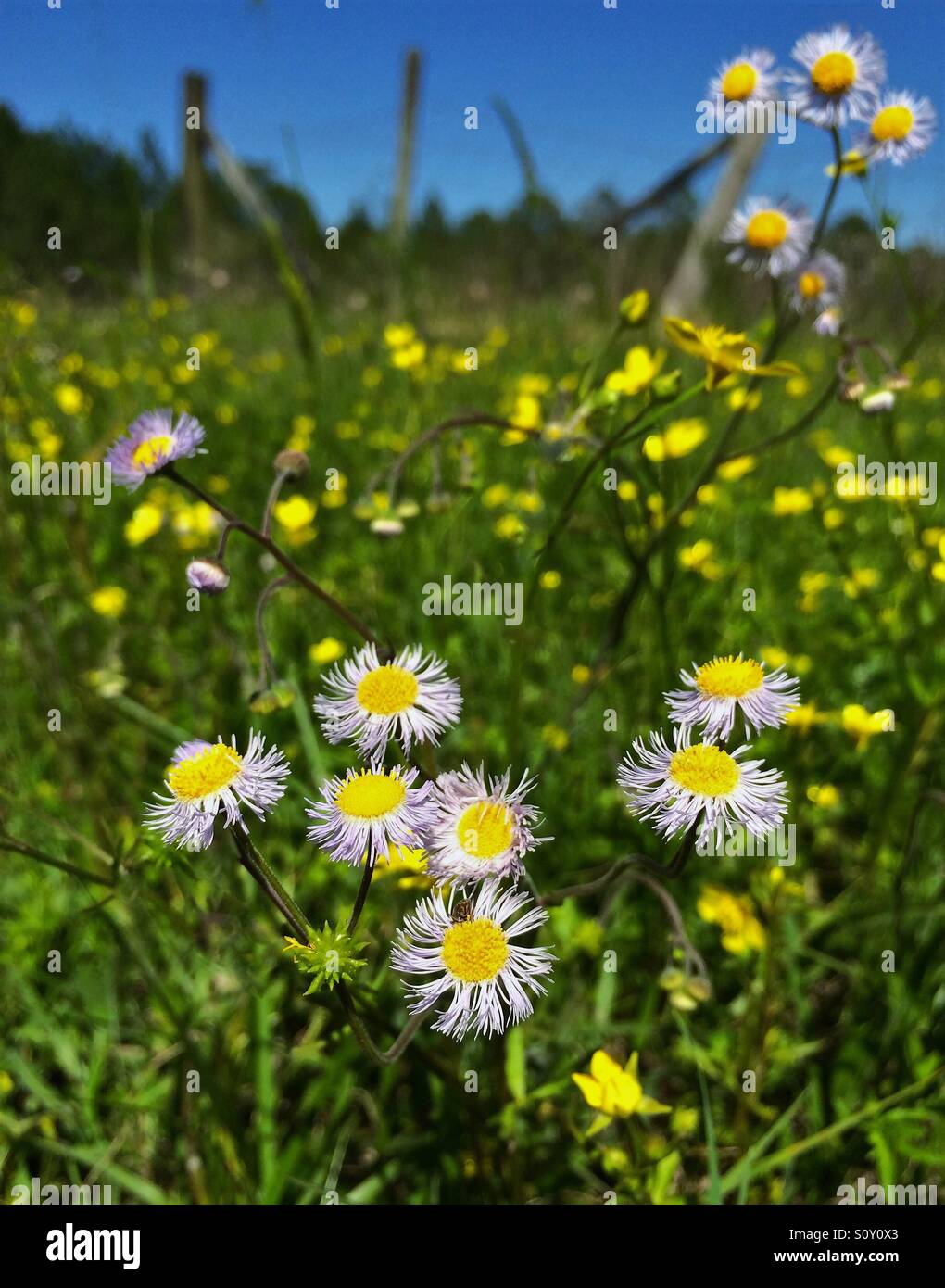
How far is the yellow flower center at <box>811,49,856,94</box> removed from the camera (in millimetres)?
1139

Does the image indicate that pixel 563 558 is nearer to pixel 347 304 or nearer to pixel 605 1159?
pixel 605 1159

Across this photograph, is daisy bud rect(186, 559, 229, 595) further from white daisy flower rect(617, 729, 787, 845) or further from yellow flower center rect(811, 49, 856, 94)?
yellow flower center rect(811, 49, 856, 94)

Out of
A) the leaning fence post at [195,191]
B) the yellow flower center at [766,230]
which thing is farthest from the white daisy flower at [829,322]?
the leaning fence post at [195,191]

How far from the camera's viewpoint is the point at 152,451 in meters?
0.83

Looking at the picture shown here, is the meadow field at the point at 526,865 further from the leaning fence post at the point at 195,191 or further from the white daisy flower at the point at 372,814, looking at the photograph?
the leaning fence post at the point at 195,191

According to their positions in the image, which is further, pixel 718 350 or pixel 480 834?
pixel 718 350

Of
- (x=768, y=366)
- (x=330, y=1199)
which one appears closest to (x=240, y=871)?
(x=330, y=1199)

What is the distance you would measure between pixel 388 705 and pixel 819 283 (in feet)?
3.37

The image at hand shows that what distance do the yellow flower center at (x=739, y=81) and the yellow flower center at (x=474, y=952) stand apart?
1193 mm

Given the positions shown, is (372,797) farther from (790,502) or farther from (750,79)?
(790,502)

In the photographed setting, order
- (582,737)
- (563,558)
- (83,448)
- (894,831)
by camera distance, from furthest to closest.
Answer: (83,448)
(563,558)
(582,737)
(894,831)

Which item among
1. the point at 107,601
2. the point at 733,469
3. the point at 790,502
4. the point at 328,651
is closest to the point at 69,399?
the point at 107,601
